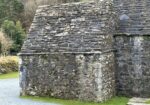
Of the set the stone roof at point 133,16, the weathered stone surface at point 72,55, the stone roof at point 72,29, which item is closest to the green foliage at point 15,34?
the stone roof at point 72,29

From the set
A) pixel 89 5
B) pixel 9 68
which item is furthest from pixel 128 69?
pixel 9 68

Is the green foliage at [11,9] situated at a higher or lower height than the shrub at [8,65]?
higher

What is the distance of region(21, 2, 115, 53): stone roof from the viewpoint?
19.2m

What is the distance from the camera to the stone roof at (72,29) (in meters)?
19.2

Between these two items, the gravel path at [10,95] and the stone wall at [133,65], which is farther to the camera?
the stone wall at [133,65]

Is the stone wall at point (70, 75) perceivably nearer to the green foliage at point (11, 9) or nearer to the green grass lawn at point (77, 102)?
the green grass lawn at point (77, 102)

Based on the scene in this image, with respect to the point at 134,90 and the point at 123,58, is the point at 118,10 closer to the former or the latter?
the point at 123,58

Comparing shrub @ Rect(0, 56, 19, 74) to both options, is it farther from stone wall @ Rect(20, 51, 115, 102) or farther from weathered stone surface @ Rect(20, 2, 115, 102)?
stone wall @ Rect(20, 51, 115, 102)

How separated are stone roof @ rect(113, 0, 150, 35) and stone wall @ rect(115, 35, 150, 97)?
0.39 metres

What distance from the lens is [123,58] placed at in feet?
66.7

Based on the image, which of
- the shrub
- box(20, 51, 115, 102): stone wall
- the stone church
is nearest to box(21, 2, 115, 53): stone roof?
the stone church

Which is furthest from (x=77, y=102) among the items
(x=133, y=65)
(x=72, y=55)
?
(x=133, y=65)

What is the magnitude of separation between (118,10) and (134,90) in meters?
4.32

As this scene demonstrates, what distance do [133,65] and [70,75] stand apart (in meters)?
3.27
